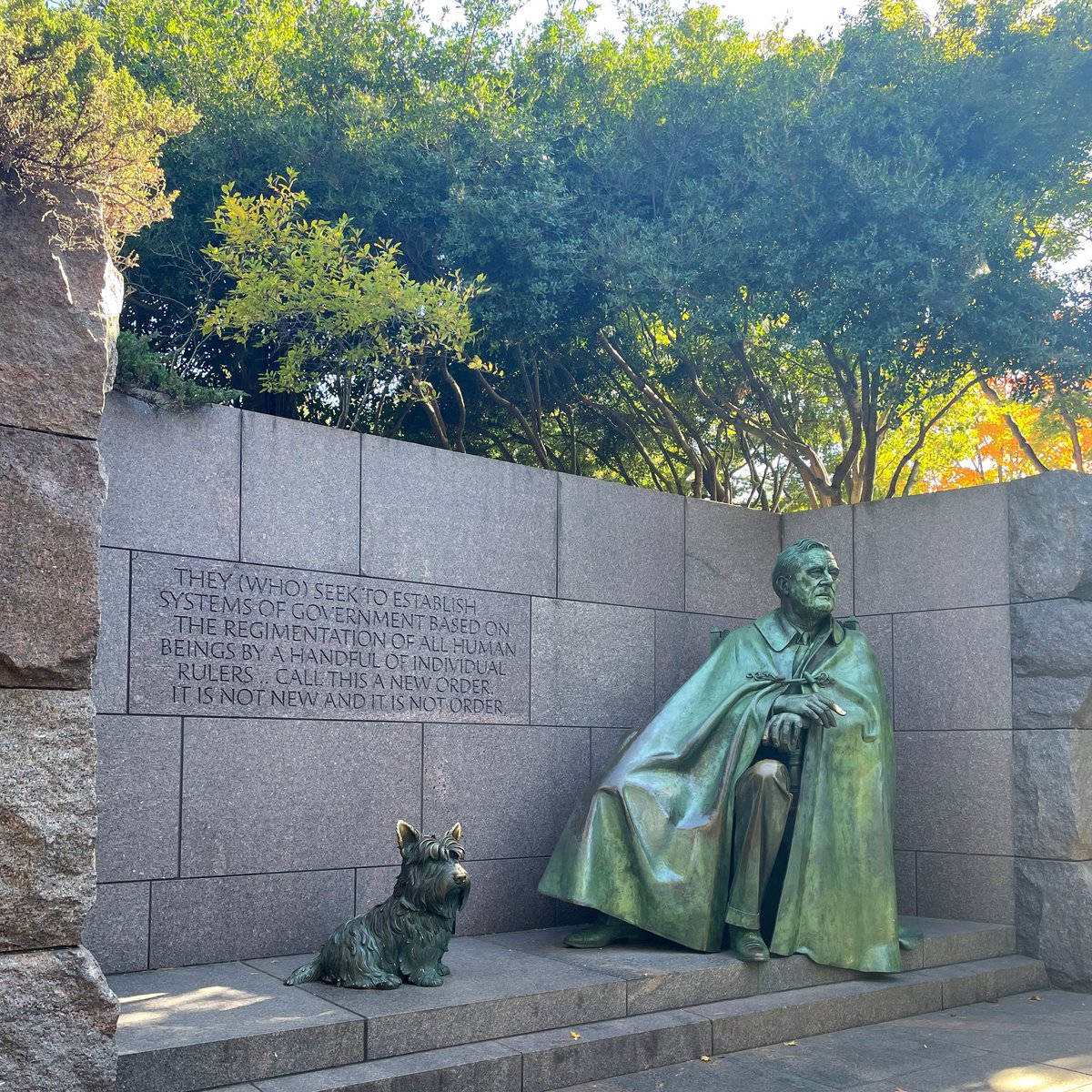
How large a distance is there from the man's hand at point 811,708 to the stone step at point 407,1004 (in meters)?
1.25

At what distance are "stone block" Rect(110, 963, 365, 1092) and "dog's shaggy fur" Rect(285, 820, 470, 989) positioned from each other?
21 cm

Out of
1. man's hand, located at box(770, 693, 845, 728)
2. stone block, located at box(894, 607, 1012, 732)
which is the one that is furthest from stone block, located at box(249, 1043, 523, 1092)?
stone block, located at box(894, 607, 1012, 732)

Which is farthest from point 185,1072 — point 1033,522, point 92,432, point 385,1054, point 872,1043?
point 1033,522

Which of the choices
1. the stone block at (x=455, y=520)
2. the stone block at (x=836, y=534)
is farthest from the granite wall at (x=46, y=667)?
the stone block at (x=836, y=534)

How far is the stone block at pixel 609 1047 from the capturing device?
17.0ft

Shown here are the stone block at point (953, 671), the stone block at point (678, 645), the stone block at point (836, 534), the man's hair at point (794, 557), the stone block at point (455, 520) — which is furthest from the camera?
the stone block at point (836, 534)

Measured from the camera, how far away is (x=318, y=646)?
6.68 m

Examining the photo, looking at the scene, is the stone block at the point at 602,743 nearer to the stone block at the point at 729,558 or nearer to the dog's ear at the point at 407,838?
the stone block at the point at 729,558

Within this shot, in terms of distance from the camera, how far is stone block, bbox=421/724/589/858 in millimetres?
7078

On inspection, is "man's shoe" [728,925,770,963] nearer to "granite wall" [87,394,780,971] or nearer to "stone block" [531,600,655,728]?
"granite wall" [87,394,780,971]

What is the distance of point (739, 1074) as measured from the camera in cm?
545

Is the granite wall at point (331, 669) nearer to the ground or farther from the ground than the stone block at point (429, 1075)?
farther from the ground

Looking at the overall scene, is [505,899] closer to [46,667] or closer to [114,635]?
[114,635]

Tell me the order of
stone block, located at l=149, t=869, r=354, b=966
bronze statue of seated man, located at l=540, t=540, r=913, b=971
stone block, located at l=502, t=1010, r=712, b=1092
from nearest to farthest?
stone block, located at l=502, t=1010, r=712, b=1092
stone block, located at l=149, t=869, r=354, b=966
bronze statue of seated man, located at l=540, t=540, r=913, b=971
